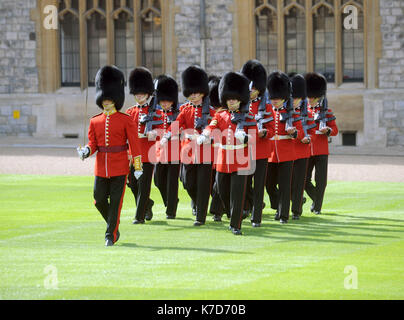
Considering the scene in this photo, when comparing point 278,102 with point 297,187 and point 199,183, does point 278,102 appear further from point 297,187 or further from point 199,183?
point 199,183

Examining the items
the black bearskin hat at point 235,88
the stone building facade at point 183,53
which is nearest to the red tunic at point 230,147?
the black bearskin hat at point 235,88

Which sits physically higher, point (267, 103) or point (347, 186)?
point (267, 103)

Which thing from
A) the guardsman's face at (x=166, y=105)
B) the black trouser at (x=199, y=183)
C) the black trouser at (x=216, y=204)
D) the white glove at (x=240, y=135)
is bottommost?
the black trouser at (x=216, y=204)

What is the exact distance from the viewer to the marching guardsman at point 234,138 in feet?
27.8

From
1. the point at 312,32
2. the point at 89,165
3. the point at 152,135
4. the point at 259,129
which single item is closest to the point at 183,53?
the point at 312,32

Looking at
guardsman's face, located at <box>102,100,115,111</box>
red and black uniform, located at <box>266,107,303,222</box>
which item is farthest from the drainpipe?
guardsman's face, located at <box>102,100,115,111</box>

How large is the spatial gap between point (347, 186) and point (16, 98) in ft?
34.7

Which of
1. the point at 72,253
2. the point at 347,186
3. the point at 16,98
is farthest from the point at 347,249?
the point at 16,98

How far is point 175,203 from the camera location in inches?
379

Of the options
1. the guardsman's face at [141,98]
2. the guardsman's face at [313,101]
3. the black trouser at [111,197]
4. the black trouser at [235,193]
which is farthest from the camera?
the guardsman's face at [313,101]

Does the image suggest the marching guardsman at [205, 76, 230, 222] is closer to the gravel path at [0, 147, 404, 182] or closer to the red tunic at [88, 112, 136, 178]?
the red tunic at [88, 112, 136, 178]

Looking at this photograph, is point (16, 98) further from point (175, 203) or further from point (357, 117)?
point (175, 203)

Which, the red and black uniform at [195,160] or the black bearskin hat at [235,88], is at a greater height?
the black bearskin hat at [235,88]

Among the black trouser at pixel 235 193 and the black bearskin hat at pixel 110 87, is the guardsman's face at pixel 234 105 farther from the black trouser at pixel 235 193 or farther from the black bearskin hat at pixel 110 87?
the black bearskin hat at pixel 110 87
